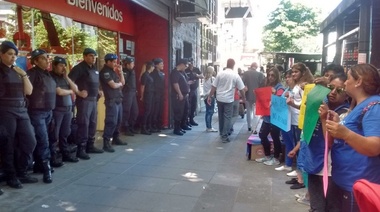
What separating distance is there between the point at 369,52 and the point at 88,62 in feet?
15.1

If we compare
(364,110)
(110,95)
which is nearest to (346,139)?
(364,110)

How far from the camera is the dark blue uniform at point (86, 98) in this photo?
19.4 feet

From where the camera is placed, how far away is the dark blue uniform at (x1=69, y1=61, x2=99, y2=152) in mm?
5902

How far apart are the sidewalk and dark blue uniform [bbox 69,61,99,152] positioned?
480 mm

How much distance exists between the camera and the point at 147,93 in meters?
8.27

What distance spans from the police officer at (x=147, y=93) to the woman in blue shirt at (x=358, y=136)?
613 cm

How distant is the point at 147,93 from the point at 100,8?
7.14ft

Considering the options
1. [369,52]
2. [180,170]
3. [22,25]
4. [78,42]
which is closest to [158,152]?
[180,170]

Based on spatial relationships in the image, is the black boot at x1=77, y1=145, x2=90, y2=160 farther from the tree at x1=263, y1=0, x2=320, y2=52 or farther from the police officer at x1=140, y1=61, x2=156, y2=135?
the tree at x1=263, y1=0, x2=320, y2=52

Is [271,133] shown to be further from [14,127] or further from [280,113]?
[14,127]

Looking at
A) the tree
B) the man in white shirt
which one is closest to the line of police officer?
the man in white shirt

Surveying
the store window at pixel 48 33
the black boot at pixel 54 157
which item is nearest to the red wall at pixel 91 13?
the store window at pixel 48 33

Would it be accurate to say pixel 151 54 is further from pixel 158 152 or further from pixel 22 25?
pixel 22 25

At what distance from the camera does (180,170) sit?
550 centimetres
